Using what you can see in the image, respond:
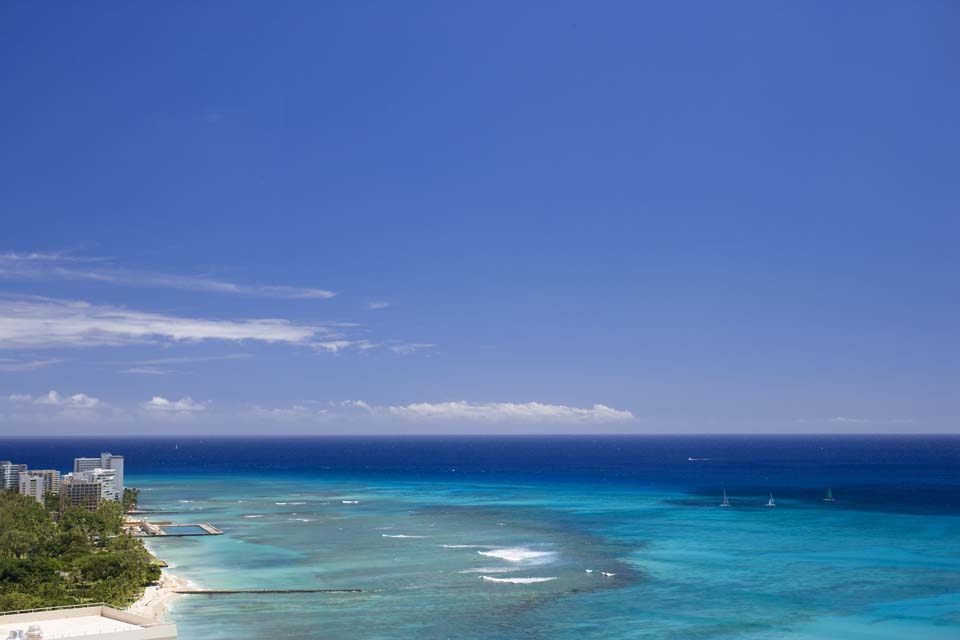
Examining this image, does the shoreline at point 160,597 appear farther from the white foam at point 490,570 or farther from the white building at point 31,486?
the white building at point 31,486

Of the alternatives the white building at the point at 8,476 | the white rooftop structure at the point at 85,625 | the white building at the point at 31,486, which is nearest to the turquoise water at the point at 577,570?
the white rooftop structure at the point at 85,625

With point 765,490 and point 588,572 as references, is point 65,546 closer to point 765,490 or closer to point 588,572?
point 588,572

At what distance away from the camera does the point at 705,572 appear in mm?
55406

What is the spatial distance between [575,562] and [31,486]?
70.4m

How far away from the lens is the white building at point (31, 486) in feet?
302

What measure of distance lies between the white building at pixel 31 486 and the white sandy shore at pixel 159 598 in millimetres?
49252

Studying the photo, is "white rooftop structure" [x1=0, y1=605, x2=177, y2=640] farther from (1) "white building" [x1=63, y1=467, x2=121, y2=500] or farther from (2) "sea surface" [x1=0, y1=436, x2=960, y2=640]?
(1) "white building" [x1=63, y1=467, x2=121, y2=500]

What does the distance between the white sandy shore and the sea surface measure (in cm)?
97

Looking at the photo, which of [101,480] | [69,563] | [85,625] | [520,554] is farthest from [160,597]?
[101,480]

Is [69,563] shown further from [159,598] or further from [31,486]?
[31,486]

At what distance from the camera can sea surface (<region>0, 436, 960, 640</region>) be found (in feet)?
138

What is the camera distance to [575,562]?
5869 centimetres

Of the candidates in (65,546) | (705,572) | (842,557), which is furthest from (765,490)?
(65,546)

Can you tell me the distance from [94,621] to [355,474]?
444 ft
